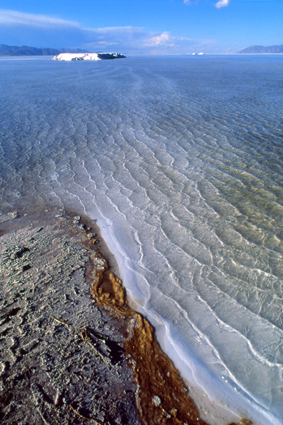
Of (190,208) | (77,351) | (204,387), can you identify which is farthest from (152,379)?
(190,208)

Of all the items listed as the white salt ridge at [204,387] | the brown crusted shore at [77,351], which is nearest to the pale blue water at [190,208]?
the white salt ridge at [204,387]

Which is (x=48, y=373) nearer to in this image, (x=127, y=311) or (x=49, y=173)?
(x=127, y=311)

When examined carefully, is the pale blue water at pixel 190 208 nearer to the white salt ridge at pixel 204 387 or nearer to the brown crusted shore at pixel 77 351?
the white salt ridge at pixel 204 387

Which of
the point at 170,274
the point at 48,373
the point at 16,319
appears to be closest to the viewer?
the point at 48,373

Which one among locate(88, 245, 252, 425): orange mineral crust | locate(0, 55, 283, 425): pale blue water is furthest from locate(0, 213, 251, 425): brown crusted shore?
locate(0, 55, 283, 425): pale blue water

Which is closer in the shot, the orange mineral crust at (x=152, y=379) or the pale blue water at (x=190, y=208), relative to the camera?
the orange mineral crust at (x=152, y=379)

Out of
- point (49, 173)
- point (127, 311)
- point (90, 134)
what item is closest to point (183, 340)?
point (127, 311)
